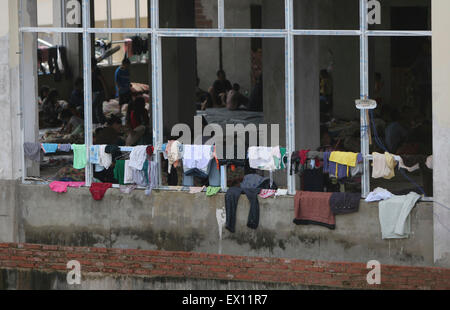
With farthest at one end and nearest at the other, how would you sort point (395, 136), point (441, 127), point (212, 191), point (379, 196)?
point (395, 136) → point (212, 191) → point (379, 196) → point (441, 127)

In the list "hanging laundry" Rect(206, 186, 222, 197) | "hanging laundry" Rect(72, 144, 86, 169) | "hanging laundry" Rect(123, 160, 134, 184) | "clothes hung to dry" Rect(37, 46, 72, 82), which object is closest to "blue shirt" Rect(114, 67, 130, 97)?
"clothes hung to dry" Rect(37, 46, 72, 82)

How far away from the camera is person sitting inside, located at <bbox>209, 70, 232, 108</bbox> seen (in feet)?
75.2

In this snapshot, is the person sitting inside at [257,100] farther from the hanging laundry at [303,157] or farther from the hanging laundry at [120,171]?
the hanging laundry at [303,157]

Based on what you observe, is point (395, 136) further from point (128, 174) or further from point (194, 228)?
point (128, 174)

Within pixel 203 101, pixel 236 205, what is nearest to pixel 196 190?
pixel 236 205

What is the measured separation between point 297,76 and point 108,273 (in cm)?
370

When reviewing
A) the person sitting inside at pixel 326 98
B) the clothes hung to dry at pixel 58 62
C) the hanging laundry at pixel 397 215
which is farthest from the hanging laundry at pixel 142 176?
the clothes hung to dry at pixel 58 62

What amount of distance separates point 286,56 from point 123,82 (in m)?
10.5

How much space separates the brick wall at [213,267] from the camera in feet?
31.9

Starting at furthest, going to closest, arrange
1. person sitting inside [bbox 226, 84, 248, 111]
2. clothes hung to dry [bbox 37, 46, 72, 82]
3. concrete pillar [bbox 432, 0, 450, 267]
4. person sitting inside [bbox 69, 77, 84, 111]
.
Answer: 1. clothes hung to dry [bbox 37, 46, 72, 82]
2. person sitting inside [bbox 226, 84, 248, 111]
3. person sitting inside [bbox 69, 77, 84, 111]
4. concrete pillar [bbox 432, 0, 450, 267]

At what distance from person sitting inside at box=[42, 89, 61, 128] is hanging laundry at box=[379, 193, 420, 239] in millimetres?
10754

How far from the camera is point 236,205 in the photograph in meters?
10.3

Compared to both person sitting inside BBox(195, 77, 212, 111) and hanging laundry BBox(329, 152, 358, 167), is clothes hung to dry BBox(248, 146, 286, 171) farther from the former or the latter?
person sitting inside BBox(195, 77, 212, 111)

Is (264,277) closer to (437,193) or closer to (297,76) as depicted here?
(437,193)
